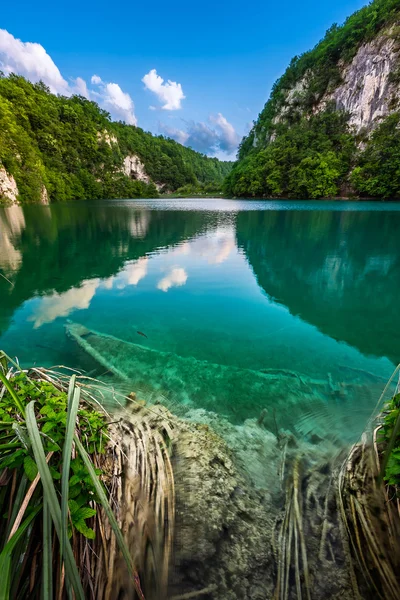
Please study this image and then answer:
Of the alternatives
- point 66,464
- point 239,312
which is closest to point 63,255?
point 239,312

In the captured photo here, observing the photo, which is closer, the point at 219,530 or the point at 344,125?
the point at 219,530

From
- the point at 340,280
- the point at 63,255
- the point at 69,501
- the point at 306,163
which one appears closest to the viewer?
the point at 69,501

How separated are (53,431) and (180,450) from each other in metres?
1.38

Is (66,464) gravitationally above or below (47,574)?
above

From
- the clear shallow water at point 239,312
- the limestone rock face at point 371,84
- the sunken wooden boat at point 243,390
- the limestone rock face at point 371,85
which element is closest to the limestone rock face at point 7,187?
the clear shallow water at point 239,312

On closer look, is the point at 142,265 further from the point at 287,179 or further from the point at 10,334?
the point at 287,179

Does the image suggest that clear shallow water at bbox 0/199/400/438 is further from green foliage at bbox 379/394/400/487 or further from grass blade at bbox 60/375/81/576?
grass blade at bbox 60/375/81/576

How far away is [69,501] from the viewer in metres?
1.33

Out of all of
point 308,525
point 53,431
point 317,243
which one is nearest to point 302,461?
point 308,525

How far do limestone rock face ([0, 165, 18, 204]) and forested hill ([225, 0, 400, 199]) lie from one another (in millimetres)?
54042

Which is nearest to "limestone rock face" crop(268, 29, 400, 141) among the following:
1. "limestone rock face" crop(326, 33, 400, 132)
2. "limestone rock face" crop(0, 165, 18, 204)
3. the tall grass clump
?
"limestone rock face" crop(326, 33, 400, 132)

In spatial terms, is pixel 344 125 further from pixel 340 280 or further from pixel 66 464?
pixel 66 464

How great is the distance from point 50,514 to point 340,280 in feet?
30.7

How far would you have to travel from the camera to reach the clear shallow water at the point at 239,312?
3747mm
